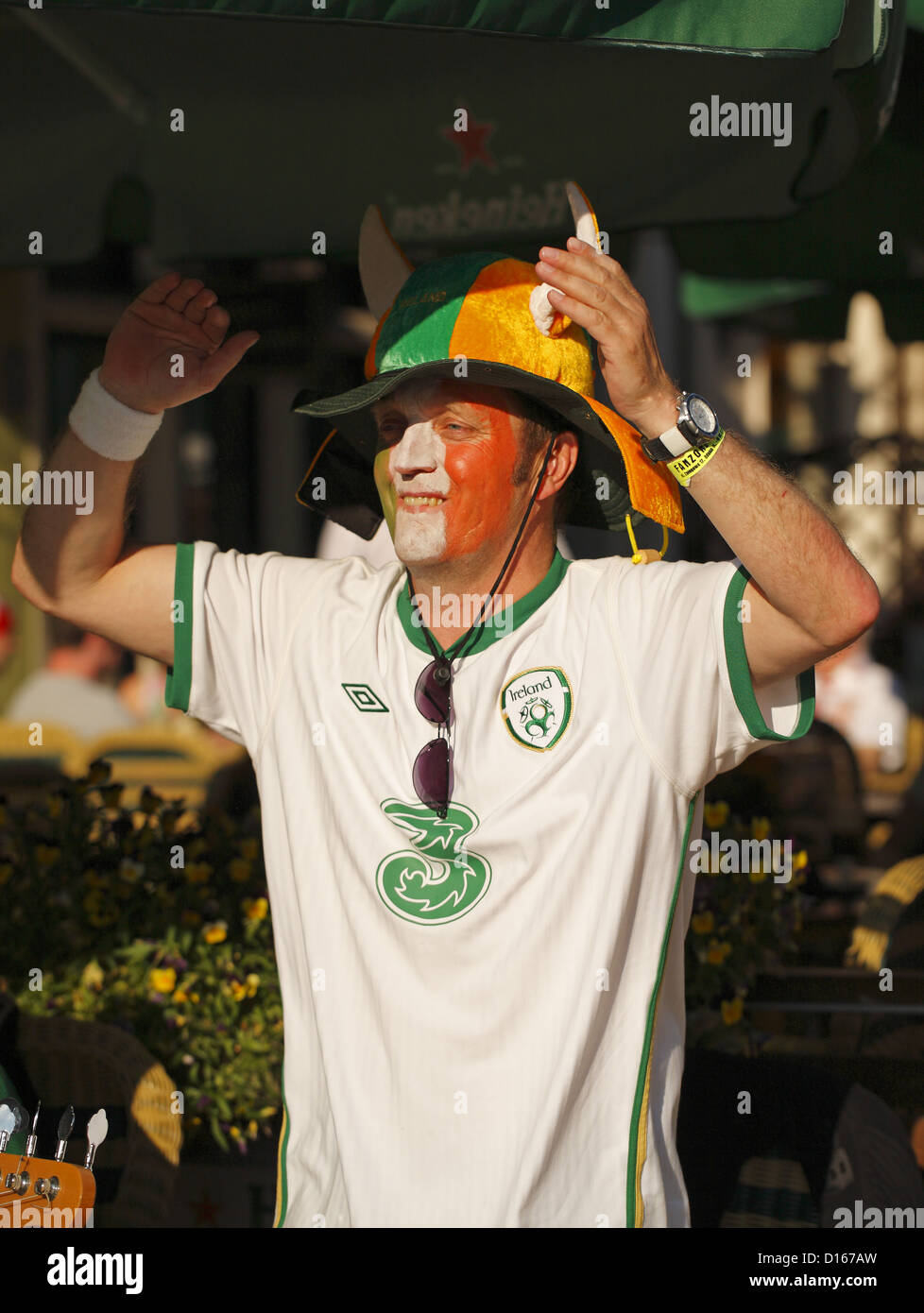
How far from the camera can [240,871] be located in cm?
377

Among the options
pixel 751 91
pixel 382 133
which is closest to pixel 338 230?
pixel 382 133

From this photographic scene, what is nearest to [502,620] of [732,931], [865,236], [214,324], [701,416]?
[701,416]

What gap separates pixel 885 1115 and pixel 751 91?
2.59 metres

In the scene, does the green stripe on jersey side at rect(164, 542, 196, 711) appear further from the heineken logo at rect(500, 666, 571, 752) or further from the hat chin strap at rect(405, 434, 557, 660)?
the heineken logo at rect(500, 666, 571, 752)

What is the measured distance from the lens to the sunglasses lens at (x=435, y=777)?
2.56 meters

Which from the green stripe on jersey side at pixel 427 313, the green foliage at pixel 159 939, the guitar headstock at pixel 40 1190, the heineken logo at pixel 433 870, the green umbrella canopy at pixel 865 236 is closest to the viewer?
the guitar headstock at pixel 40 1190

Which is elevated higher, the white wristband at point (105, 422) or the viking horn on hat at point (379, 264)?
the viking horn on hat at point (379, 264)

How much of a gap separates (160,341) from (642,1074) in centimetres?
166

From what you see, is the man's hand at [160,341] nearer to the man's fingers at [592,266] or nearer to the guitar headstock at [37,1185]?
the man's fingers at [592,266]

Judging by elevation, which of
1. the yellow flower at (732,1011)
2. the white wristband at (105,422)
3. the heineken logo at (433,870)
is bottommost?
the yellow flower at (732,1011)

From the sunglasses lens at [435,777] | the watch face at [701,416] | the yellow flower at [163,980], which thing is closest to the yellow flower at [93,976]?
the yellow flower at [163,980]

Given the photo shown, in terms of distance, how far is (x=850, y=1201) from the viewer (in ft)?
10.8

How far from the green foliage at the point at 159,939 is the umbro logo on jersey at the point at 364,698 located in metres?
1.17

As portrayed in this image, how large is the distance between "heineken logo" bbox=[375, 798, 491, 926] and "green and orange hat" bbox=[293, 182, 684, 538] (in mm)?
671
